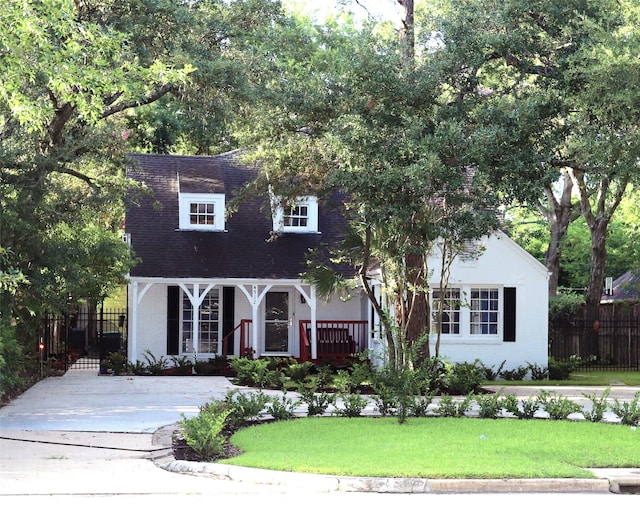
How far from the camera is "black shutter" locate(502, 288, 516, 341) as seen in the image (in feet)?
92.0

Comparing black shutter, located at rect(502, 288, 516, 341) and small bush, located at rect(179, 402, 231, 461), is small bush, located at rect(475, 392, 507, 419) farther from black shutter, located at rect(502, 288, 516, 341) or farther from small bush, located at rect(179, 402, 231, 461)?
black shutter, located at rect(502, 288, 516, 341)

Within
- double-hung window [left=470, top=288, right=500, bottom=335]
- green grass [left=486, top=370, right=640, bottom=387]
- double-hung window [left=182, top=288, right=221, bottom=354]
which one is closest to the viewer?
green grass [left=486, top=370, right=640, bottom=387]

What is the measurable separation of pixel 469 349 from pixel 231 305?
7344mm

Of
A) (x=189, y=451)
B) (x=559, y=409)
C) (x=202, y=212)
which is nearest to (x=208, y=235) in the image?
(x=202, y=212)

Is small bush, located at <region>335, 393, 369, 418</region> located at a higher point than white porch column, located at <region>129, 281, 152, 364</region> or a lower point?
lower

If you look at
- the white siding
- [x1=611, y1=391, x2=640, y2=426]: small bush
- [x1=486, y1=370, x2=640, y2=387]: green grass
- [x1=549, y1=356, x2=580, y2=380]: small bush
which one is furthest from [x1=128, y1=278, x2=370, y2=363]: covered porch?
[x1=611, y1=391, x2=640, y2=426]: small bush

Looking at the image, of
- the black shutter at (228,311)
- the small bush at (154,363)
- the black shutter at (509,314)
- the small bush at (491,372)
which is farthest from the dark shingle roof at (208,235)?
the small bush at (491,372)

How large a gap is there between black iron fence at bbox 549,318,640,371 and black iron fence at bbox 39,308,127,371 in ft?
45.7

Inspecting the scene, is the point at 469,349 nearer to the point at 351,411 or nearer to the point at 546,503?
the point at 351,411

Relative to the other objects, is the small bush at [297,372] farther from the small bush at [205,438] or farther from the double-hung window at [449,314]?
the small bush at [205,438]

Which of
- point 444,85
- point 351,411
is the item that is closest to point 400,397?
point 351,411

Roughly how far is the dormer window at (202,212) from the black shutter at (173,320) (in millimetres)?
2144

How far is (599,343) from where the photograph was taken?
33438 mm

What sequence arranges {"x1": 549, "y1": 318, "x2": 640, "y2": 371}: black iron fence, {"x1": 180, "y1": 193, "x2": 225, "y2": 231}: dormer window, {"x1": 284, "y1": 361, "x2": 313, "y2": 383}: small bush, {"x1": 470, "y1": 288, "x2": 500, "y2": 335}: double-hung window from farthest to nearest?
{"x1": 549, "y1": 318, "x2": 640, "y2": 371}: black iron fence < {"x1": 180, "y1": 193, "x2": 225, "y2": 231}: dormer window < {"x1": 470, "y1": 288, "x2": 500, "y2": 335}: double-hung window < {"x1": 284, "y1": 361, "x2": 313, "y2": 383}: small bush
